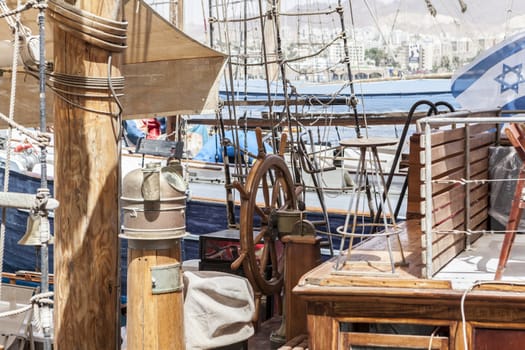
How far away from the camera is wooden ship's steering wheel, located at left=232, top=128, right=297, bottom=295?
250 inches

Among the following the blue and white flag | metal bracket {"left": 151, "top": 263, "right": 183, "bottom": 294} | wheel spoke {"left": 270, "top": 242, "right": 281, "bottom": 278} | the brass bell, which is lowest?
wheel spoke {"left": 270, "top": 242, "right": 281, "bottom": 278}

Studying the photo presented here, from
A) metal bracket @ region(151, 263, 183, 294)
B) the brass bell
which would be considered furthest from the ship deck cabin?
the brass bell

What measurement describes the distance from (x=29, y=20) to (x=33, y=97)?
80 centimetres

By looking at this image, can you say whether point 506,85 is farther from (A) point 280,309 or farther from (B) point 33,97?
(B) point 33,97

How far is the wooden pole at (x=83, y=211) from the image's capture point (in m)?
4.43

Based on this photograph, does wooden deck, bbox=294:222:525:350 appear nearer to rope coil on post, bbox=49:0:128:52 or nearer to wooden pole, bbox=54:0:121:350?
wooden pole, bbox=54:0:121:350

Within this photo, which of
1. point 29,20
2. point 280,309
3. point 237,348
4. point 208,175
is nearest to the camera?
point 237,348

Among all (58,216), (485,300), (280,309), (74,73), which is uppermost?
(74,73)

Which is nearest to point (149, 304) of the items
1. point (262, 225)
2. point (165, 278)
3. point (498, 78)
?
point (165, 278)

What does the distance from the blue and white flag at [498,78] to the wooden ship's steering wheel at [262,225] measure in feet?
14.7

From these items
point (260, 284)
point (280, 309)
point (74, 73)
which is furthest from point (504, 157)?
point (74, 73)

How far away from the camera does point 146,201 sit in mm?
4211

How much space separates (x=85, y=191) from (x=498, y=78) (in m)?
7.83

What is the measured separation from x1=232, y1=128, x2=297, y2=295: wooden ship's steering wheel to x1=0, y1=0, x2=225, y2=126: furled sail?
0.68 metres
